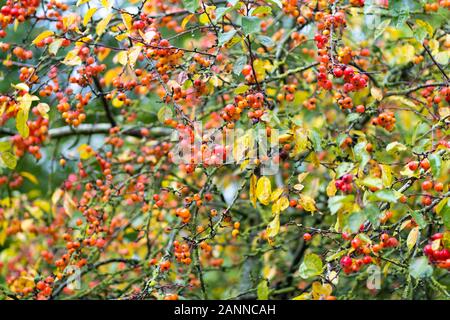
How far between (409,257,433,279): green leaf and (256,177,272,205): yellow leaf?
497mm

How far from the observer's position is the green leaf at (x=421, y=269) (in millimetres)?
1802

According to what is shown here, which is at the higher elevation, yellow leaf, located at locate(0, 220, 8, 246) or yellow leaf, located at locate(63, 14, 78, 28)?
yellow leaf, located at locate(63, 14, 78, 28)

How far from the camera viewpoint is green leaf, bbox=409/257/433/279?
1.80 m

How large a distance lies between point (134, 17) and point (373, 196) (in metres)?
1.11

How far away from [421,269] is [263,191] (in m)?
0.54

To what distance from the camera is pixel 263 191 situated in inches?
81.3

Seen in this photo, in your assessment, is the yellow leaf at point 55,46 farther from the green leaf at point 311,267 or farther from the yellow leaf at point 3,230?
the yellow leaf at point 3,230

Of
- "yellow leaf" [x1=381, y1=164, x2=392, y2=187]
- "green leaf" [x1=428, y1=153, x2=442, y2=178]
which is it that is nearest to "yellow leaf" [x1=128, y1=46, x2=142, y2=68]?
"yellow leaf" [x1=381, y1=164, x2=392, y2=187]

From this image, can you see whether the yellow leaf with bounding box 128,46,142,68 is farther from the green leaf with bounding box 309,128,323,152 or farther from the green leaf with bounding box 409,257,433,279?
the green leaf with bounding box 409,257,433,279

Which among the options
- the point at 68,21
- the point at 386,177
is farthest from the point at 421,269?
the point at 68,21

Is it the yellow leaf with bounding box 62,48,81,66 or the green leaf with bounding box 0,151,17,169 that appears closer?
the yellow leaf with bounding box 62,48,81,66

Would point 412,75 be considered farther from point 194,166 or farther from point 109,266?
point 109,266

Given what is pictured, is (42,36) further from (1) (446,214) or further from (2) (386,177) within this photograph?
(1) (446,214)
